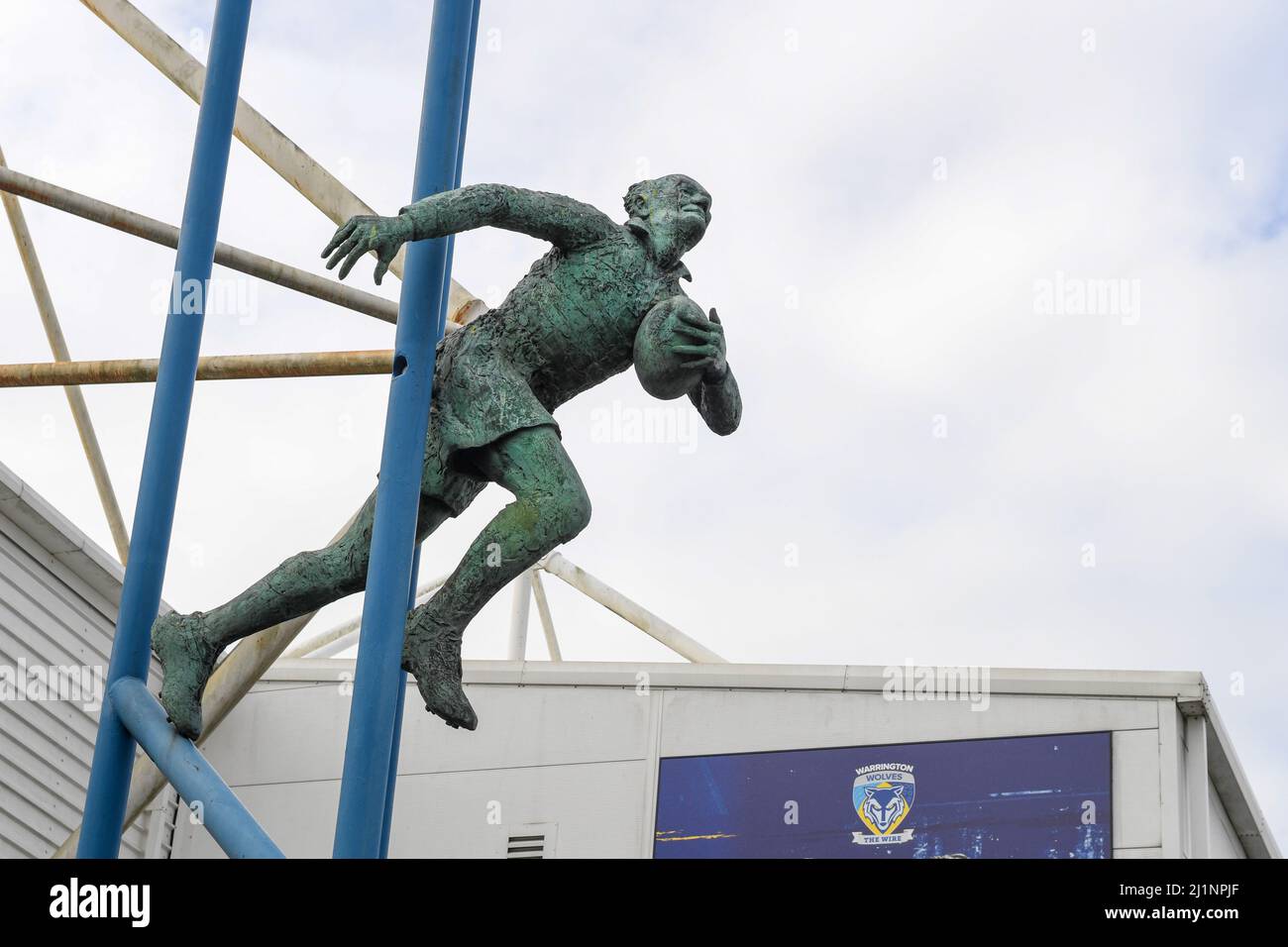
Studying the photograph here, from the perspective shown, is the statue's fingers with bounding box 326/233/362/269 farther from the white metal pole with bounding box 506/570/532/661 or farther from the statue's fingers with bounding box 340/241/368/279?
the white metal pole with bounding box 506/570/532/661

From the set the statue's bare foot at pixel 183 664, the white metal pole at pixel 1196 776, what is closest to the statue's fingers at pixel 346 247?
the statue's bare foot at pixel 183 664

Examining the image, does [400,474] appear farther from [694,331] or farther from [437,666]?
[694,331]

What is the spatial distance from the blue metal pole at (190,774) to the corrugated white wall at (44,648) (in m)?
5.96

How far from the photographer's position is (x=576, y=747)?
535 inches

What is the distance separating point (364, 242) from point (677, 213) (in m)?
1.06

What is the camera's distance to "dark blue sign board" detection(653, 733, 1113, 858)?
1221cm

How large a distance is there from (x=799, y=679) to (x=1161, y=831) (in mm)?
2547

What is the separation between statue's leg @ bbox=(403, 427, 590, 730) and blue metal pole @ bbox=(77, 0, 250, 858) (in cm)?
97

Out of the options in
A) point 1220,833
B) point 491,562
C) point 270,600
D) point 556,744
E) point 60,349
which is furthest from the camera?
point 556,744

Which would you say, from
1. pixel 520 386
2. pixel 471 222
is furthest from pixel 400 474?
pixel 471 222

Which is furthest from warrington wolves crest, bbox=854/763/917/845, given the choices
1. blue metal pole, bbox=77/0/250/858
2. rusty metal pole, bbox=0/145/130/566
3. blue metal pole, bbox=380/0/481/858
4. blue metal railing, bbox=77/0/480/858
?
blue metal pole, bbox=77/0/250/858

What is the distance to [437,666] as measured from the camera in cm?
541
